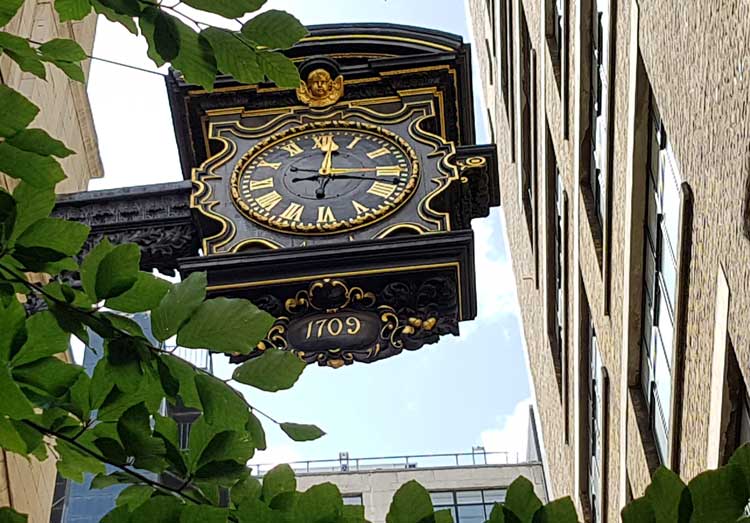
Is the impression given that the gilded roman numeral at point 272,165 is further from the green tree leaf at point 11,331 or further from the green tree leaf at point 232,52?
the green tree leaf at point 11,331

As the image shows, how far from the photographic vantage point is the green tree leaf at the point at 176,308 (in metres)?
2.90

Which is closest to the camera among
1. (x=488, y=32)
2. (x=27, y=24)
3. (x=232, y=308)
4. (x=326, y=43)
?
(x=232, y=308)

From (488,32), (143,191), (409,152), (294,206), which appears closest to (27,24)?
(143,191)

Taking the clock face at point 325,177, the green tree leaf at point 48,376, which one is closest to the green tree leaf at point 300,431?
the green tree leaf at point 48,376

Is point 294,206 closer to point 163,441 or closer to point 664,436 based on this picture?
point 664,436

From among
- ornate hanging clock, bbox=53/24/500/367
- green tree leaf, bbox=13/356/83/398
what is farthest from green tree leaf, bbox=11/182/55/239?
ornate hanging clock, bbox=53/24/500/367

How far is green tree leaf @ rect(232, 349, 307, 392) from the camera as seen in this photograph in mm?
3029

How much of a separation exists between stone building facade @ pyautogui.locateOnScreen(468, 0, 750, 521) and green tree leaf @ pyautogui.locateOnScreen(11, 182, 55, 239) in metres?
4.61

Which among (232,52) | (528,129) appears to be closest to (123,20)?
(232,52)

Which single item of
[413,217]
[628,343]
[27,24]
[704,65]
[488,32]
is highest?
[488,32]

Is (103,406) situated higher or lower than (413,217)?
lower

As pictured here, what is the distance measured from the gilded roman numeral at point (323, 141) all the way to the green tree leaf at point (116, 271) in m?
7.31

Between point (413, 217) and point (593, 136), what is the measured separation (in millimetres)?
5103

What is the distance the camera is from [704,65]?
782 centimetres
